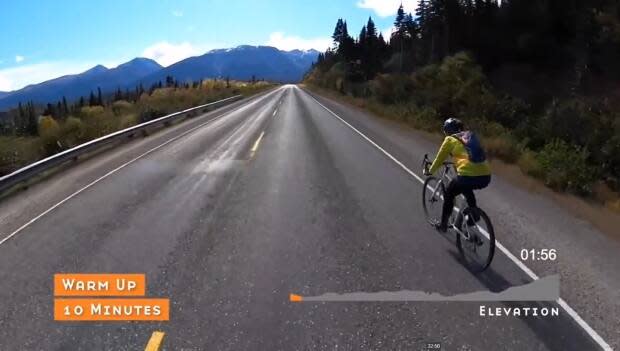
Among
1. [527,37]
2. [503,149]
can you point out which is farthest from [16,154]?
[527,37]

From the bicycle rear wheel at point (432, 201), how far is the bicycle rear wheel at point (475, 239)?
0.98 meters

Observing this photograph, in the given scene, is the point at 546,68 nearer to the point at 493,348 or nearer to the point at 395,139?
the point at 395,139

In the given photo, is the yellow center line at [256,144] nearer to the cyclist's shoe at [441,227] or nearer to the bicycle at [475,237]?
the cyclist's shoe at [441,227]

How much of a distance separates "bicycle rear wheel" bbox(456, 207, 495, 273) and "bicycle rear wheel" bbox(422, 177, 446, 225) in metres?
0.98

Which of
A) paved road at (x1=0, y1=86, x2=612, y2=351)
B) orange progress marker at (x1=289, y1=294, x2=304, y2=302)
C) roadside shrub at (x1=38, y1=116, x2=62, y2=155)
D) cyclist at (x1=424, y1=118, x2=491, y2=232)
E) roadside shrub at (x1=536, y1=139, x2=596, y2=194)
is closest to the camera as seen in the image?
paved road at (x1=0, y1=86, x2=612, y2=351)

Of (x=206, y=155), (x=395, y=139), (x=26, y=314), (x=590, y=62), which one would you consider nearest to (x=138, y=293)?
(x=26, y=314)

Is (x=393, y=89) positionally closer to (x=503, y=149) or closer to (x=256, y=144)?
(x=256, y=144)

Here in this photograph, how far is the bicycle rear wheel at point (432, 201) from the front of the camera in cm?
732

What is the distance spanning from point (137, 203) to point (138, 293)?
152 inches

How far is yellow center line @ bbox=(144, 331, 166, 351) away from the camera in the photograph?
4.18m

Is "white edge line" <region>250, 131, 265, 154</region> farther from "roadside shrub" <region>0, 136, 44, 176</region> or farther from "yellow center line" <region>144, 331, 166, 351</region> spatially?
"yellow center line" <region>144, 331, 166, 351</region>

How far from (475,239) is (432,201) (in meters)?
1.67

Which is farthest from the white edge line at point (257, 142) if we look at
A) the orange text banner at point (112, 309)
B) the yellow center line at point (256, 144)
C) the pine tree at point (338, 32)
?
the pine tree at point (338, 32)

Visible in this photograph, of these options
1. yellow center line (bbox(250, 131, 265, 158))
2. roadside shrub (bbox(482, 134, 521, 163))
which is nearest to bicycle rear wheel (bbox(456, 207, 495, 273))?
roadside shrub (bbox(482, 134, 521, 163))
